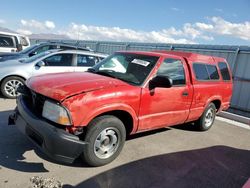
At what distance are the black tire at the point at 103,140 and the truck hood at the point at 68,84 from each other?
0.49 meters

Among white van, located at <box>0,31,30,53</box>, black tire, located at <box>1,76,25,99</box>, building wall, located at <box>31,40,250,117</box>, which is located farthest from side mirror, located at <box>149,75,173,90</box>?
white van, located at <box>0,31,30,53</box>

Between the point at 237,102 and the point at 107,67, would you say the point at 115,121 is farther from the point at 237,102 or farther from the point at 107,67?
the point at 237,102

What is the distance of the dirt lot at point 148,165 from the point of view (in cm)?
335

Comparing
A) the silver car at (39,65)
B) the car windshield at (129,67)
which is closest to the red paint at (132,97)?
the car windshield at (129,67)

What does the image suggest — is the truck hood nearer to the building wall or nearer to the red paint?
the red paint

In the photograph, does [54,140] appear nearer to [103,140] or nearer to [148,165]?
[103,140]

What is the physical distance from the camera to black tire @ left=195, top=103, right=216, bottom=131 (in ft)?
18.6

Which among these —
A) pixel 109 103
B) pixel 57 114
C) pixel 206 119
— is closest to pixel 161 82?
pixel 109 103

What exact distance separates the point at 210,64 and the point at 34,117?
4.11 metres

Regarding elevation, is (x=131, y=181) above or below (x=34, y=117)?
below

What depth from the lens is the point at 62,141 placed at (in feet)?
10.2

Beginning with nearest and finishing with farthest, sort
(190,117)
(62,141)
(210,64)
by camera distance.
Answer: (62,141), (190,117), (210,64)

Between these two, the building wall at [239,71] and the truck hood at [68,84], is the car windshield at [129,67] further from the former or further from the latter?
the building wall at [239,71]

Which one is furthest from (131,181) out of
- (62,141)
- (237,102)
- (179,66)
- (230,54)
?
(230,54)
